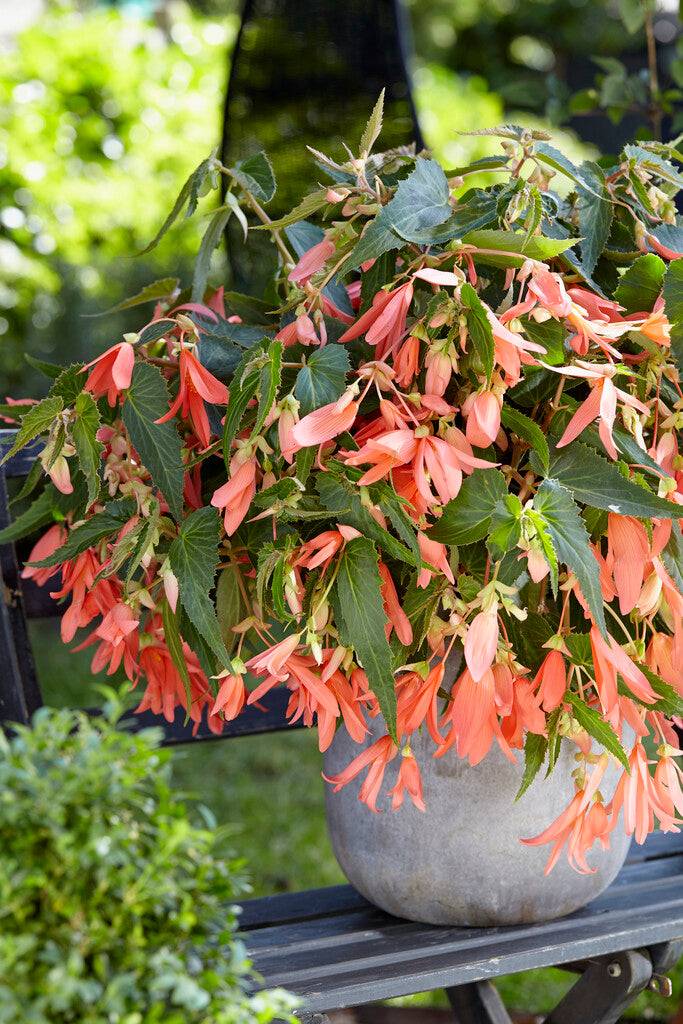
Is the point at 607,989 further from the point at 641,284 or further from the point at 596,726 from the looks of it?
the point at 641,284

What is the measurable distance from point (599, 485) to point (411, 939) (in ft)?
1.21

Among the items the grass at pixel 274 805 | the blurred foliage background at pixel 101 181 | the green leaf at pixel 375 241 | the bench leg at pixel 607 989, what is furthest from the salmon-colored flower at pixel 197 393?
the blurred foliage background at pixel 101 181

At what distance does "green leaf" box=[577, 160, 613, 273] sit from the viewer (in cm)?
64

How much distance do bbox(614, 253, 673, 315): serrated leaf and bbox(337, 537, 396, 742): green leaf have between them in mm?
257

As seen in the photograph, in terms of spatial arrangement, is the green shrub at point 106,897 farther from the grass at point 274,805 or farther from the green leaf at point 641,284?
the grass at point 274,805

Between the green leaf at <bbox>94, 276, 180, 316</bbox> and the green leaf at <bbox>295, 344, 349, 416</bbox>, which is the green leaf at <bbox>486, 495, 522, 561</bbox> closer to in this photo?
the green leaf at <bbox>295, 344, 349, 416</bbox>

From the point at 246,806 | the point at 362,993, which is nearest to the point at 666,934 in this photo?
the point at 362,993

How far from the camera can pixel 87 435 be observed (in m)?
0.55

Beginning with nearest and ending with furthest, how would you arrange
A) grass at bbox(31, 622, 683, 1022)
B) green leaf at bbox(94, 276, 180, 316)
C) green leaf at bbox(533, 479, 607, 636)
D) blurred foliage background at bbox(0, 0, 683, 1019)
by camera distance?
green leaf at bbox(533, 479, 607, 636)
green leaf at bbox(94, 276, 180, 316)
grass at bbox(31, 622, 683, 1022)
blurred foliage background at bbox(0, 0, 683, 1019)

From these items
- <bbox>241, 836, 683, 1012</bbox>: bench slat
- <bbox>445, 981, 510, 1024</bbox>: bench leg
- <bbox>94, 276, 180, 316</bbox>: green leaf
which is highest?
<bbox>94, 276, 180, 316</bbox>: green leaf

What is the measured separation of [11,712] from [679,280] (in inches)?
24.4

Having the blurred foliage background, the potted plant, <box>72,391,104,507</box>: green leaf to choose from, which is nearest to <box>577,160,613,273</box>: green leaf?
the potted plant

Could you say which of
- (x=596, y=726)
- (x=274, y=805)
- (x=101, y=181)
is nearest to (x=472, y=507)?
(x=596, y=726)

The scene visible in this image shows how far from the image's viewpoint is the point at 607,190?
25.6 inches
